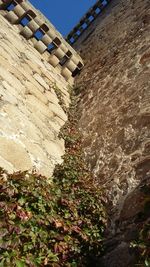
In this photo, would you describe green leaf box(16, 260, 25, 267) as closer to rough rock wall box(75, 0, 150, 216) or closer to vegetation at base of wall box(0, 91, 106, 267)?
vegetation at base of wall box(0, 91, 106, 267)

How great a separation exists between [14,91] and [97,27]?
4760 millimetres

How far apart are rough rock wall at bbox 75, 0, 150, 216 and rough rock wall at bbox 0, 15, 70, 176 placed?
1.41 ft

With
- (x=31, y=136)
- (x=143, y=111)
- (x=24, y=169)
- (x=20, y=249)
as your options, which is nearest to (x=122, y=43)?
(x=143, y=111)

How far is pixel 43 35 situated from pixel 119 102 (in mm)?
2789

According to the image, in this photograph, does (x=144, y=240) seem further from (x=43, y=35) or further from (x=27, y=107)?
(x=43, y=35)

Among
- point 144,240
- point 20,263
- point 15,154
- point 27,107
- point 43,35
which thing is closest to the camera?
point 20,263

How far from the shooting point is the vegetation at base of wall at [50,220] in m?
3.48

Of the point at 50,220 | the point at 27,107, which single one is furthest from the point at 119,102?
the point at 50,220

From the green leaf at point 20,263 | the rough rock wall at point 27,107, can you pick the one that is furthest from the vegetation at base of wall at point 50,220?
the rough rock wall at point 27,107

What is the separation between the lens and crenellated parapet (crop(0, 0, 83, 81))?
7566 millimetres

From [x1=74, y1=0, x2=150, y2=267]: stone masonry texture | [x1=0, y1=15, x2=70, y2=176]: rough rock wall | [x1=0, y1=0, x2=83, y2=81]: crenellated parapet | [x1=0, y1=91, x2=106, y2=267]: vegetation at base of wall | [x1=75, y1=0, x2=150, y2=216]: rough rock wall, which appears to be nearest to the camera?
[x1=0, y1=91, x2=106, y2=267]: vegetation at base of wall

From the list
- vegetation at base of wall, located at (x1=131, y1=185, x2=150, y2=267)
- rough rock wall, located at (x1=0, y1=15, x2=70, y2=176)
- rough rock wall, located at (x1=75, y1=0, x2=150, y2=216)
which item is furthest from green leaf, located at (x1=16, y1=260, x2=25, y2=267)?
rough rock wall, located at (x1=75, y1=0, x2=150, y2=216)

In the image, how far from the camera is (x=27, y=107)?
17.4ft

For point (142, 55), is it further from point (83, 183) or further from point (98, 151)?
point (83, 183)
